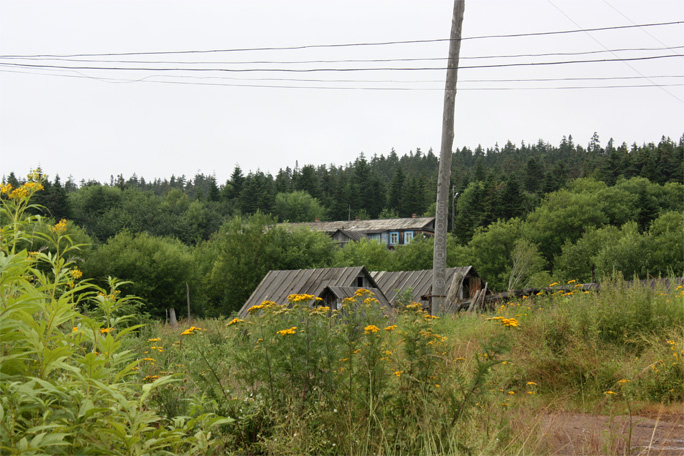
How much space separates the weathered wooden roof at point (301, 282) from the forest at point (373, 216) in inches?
166

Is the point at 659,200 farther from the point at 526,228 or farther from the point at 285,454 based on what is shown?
the point at 285,454

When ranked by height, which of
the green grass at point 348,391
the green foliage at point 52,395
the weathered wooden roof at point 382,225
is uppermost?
the green foliage at point 52,395

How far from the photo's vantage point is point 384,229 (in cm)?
7644

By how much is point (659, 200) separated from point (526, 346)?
61.2m

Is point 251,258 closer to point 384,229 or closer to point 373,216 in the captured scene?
point 384,229

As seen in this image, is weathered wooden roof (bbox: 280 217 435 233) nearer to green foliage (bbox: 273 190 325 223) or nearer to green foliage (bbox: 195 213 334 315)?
green foliage (bbox: 273 190 325 223)

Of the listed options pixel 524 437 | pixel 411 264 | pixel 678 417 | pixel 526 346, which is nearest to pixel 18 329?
pixel 524 437

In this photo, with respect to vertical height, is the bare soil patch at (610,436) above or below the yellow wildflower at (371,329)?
below

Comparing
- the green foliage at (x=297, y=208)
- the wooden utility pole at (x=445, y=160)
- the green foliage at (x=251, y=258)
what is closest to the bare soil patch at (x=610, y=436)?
the wooden utility pole at (x=445, y=160)

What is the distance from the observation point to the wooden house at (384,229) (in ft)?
241

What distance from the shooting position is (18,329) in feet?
7.88

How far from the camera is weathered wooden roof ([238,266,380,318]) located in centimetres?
1970

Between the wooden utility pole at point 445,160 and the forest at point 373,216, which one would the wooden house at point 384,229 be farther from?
the wooden utility pole at point 445,160

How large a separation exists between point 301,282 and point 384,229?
56.6 m
